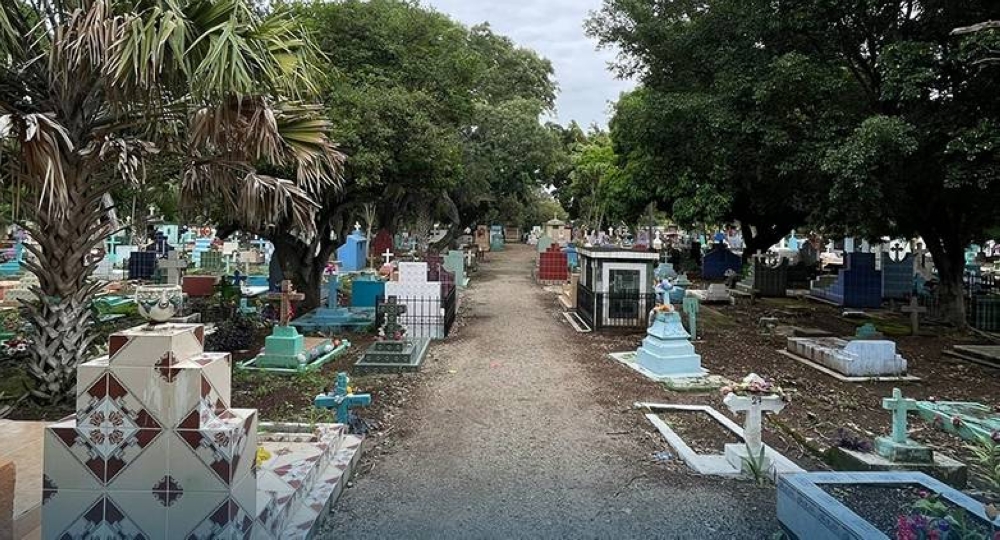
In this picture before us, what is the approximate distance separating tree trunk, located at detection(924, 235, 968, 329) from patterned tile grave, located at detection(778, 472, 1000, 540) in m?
12.5

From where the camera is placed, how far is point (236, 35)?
19.1ft

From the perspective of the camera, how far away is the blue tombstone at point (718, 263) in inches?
1083

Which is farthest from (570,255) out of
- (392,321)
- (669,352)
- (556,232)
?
(669,352)

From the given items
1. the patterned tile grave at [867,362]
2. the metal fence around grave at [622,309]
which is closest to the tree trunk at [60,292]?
the metal fence around grave at [622,309]

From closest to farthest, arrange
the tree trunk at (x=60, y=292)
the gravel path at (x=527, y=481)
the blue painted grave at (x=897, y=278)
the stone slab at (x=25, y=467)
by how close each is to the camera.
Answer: the stone slab at (x=25, y=467), the gravel path at (x=527, y=481), the tree trunk at (x=60, y=292), the blue painted grave at (x=897, y=278)

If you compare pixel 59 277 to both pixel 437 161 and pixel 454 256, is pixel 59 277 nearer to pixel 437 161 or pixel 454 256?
pixel 437 161

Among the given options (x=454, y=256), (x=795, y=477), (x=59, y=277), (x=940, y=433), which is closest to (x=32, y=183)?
(x=59, y=277)

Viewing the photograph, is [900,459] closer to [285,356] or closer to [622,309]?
[285,356]

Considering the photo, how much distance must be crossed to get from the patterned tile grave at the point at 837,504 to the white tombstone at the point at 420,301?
906cm

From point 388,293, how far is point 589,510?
Result: 8573mm

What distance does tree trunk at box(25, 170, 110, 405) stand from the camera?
22.2ft

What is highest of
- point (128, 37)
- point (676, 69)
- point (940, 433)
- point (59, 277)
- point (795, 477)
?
point (676, 69)

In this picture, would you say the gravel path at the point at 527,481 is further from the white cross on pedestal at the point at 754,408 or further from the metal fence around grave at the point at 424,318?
the metal fence around grave at the point at 424,318

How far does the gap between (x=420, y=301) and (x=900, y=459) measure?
8.89 m
